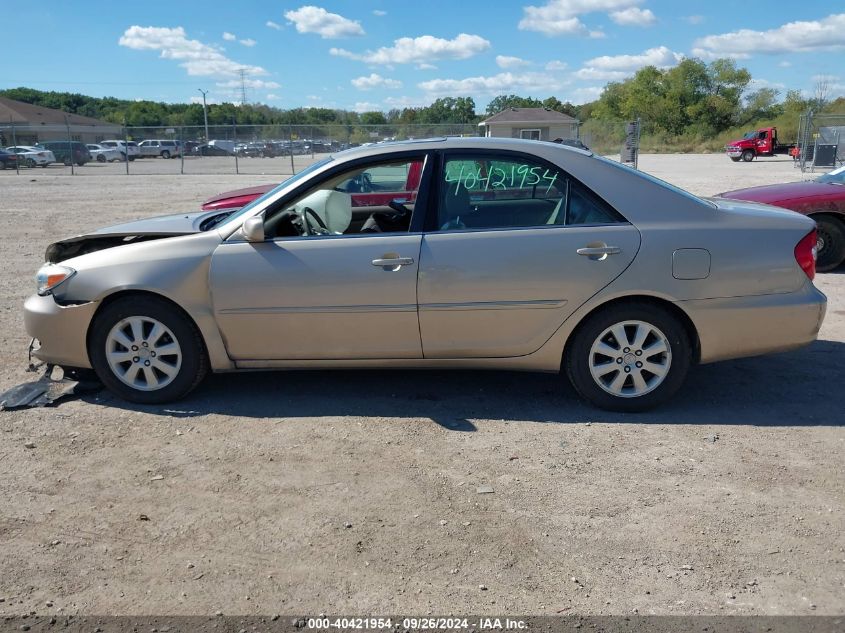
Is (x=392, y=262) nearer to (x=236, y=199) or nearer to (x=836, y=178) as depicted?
(x=236, y=199)

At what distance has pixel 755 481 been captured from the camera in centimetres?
380

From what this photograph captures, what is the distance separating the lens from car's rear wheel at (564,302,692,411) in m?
4.54

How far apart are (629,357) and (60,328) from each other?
364 centimetres

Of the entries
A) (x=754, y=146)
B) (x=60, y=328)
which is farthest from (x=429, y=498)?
(x=754, y=146)

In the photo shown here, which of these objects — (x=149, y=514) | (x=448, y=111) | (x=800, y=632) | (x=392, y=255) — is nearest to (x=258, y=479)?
(x=149, y=514)

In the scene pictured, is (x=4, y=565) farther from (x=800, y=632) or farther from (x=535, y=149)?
(x=535, y=149)

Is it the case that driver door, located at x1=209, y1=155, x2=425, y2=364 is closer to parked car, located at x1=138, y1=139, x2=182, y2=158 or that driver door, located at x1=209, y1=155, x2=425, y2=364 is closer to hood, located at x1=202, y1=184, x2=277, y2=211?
hood, located at x1=202, y1=184, x2=277, y2=211

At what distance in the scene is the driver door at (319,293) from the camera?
15.0ft

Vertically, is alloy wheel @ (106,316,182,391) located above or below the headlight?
below

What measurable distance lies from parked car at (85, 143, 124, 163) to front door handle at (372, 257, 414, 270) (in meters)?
50.5

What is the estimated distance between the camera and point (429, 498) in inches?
145

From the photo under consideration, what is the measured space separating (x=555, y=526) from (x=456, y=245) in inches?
72.0

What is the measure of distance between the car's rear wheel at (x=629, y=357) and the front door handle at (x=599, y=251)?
1.08ft

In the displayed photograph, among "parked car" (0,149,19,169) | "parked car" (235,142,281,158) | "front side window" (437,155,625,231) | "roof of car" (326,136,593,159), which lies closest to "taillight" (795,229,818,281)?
"front side window" (437,155,625,231)
